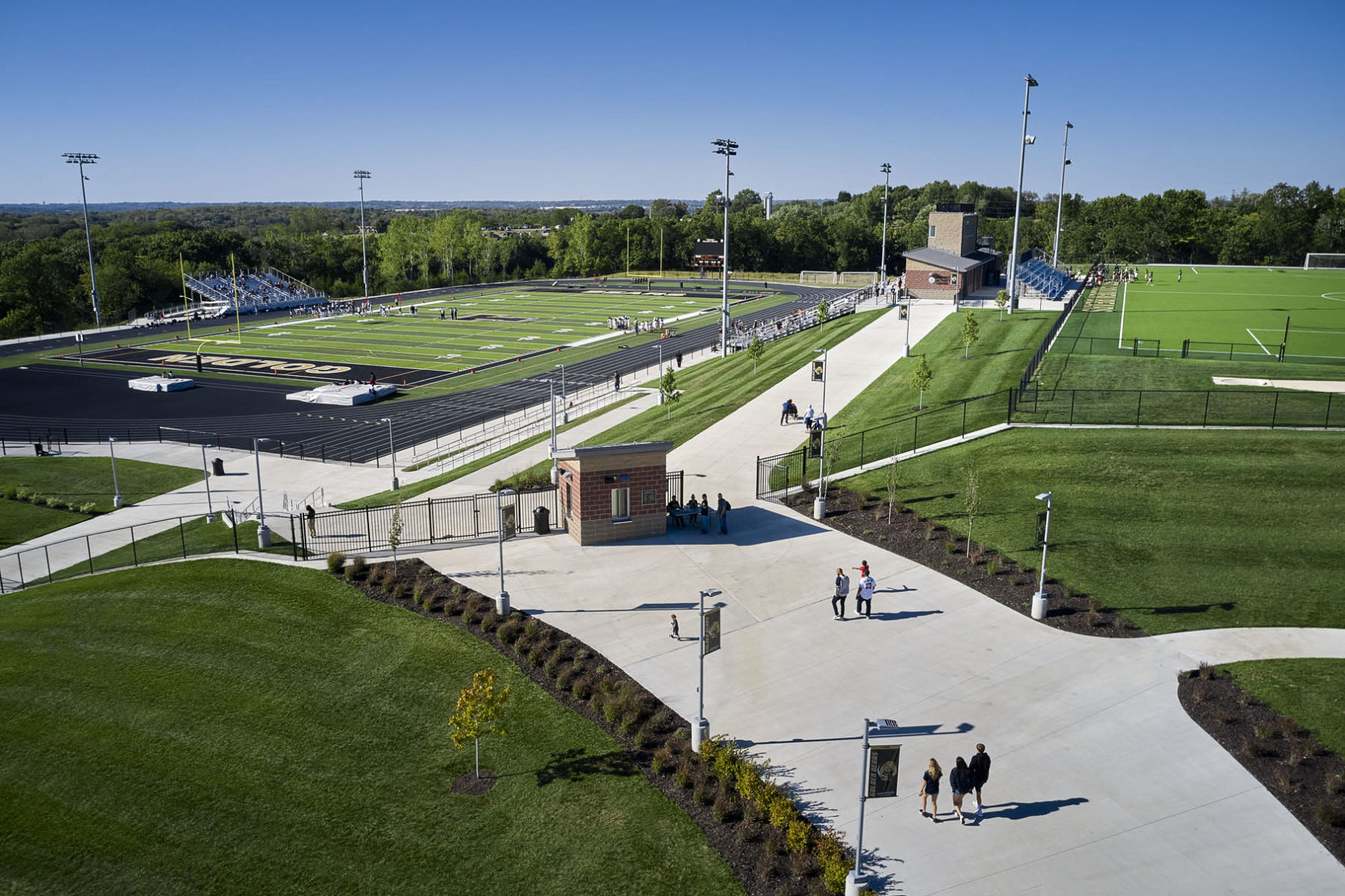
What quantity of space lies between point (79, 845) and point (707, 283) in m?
123

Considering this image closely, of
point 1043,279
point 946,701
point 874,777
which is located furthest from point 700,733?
point 1043,279

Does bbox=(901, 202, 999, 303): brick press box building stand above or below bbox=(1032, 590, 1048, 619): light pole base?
above

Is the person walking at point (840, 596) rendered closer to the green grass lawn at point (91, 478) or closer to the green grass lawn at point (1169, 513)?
the green grass lawn at point (1169, 513)

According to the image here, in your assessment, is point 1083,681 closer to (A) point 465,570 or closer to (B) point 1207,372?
(A) point 465,570

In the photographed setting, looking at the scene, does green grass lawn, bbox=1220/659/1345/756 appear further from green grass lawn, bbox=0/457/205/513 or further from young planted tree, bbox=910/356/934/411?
green grass lawn, bbox=0/457/205/513

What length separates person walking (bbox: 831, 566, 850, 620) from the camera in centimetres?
2119

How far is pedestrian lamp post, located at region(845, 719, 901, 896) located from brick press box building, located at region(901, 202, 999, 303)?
179 feet

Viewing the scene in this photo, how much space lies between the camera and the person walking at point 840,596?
69.5ft

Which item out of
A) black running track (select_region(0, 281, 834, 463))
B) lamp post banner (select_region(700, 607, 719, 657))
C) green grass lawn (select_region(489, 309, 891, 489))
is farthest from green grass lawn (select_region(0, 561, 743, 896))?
black running track (select_region(0, 281, 834, 463))

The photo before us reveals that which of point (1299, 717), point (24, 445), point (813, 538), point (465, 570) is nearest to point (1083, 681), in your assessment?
point (1299, 717)

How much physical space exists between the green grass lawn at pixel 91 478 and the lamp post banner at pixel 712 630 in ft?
99.5

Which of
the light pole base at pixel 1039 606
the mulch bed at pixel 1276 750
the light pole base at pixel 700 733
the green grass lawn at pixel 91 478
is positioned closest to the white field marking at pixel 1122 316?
the light pole base at pixel 1039 606

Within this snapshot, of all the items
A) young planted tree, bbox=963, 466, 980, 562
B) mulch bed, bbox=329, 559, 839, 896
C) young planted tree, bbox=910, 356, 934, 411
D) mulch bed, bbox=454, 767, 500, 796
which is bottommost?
mulch bed, bbox=454, 767, 500, 796

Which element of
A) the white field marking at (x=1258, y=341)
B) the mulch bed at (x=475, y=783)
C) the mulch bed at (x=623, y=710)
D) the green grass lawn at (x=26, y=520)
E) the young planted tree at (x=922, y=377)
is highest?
the white field marking at (x=1258, y=341)
